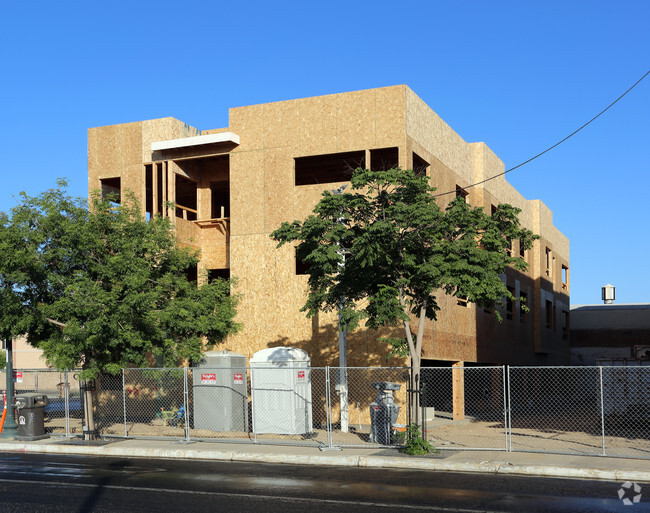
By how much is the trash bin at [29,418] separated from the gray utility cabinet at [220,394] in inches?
169

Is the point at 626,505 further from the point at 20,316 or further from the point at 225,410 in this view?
the point at 20,316

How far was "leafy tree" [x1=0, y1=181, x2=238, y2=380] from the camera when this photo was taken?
1859 centimetres

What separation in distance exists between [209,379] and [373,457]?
764cm

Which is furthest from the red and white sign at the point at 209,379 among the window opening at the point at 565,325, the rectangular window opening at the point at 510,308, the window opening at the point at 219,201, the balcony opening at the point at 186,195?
the window opening at the point at 565,325

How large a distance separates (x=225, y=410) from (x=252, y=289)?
5092 mm

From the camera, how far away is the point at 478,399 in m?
39.3

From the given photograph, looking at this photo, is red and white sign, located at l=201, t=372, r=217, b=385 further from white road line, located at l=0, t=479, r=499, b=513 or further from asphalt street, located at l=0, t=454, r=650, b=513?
white road line, located at l=0, t=479, r=499, b=513

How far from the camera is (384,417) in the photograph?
18.9 m

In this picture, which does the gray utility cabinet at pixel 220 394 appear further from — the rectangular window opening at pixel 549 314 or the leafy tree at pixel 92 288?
the rectangular window opening at pixel 549 314

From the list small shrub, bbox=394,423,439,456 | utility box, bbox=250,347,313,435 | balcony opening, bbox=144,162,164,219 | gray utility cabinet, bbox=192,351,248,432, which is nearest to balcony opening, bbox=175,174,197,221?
balcony opening, bbox=144,162,164,219

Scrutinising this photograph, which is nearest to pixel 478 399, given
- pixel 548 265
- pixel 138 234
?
pixel 548 265

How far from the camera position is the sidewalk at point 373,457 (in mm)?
13984

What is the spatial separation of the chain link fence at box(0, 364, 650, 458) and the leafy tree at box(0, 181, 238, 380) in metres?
1.28

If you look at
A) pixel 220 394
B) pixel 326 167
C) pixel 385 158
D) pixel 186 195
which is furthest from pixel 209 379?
pixel 186 195
